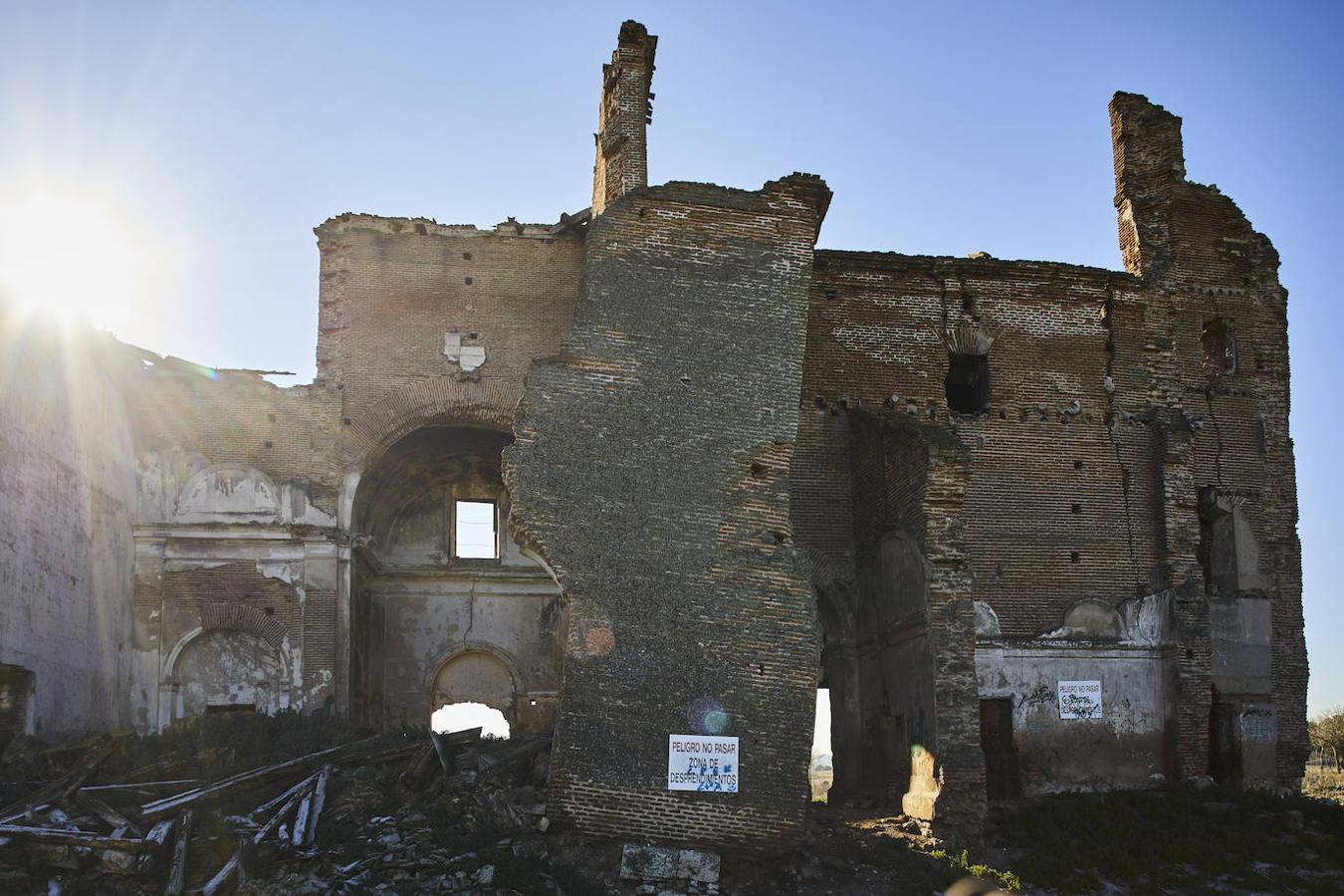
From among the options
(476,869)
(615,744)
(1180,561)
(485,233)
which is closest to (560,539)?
(615,744)

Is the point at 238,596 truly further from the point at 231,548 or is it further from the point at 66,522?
the point at 66,522

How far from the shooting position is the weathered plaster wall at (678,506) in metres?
13.4

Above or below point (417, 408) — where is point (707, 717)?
below

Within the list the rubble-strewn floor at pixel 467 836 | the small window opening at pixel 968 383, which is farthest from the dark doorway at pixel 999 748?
the small window opening at pixel 968 383

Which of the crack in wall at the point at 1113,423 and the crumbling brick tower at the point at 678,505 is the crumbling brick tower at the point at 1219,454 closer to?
the crack in wall at the point at 1113,423

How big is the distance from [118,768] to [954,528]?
998 centimetres

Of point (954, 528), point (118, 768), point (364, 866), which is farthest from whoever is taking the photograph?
point (954, 528)

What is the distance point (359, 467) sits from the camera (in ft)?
60.2

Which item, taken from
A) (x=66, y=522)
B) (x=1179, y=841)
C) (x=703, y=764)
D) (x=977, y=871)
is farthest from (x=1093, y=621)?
(x=66, y=522)

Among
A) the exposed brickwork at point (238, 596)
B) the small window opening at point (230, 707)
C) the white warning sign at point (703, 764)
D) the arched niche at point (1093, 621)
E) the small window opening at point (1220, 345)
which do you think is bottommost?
the white warning sign at point (703, 764)

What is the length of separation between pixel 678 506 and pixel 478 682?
7.63m

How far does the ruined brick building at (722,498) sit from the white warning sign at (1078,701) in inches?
1.7

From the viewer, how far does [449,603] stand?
20.7m

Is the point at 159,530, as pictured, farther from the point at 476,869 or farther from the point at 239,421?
the point at 476,869
